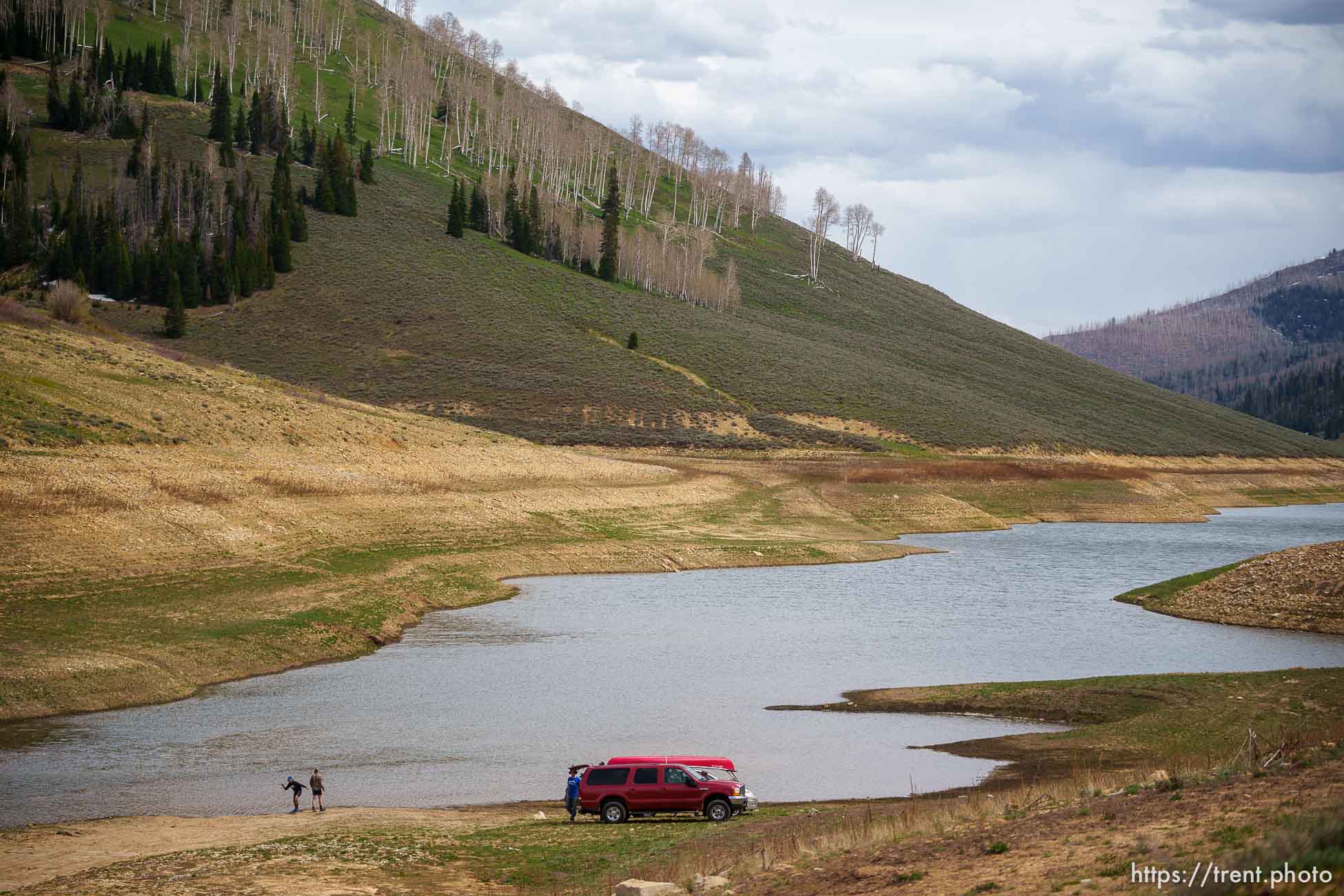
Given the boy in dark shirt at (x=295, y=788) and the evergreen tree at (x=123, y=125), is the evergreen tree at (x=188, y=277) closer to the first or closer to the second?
the evergreen tree at (x=123, y=125)

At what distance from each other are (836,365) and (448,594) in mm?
102330

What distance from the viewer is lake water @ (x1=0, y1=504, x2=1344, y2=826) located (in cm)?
2438

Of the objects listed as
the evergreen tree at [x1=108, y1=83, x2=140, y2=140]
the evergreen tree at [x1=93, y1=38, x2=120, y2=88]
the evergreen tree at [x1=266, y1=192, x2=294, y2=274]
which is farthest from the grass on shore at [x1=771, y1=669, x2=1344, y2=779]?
the evergreen tree at [x1=93, y1=38, x2=120, y2=88]

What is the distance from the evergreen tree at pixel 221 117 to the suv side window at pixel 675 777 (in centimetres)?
16166

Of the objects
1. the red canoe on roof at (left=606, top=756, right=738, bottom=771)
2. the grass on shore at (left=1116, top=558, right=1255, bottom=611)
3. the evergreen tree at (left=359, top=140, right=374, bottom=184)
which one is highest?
the evergreen tree at (left=359, top=140, right=374, bottom=184)

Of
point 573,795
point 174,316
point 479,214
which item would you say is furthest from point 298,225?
point 573,795

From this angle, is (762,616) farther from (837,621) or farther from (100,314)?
(100,314)

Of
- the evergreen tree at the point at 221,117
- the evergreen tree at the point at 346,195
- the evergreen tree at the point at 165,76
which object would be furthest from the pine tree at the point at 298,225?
the evergreen tree at the point at 165,76

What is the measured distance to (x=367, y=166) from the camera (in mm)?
170625

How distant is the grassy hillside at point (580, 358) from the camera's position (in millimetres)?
111188

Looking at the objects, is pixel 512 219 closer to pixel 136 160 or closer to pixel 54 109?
pixel 136 160

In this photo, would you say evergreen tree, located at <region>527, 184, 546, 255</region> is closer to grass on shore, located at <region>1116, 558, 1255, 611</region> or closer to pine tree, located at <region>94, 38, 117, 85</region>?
pine tree, located at <region>94, 38, 117, 85</region>

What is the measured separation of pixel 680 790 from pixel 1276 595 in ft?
112

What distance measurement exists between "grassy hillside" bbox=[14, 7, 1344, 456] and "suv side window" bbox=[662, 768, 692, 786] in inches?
2988
